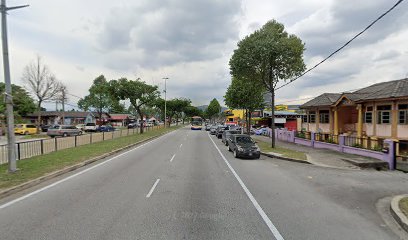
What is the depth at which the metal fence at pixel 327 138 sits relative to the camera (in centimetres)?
2130

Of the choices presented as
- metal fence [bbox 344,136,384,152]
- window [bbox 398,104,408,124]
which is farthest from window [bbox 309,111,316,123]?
window [bbox 398,104,408,124]

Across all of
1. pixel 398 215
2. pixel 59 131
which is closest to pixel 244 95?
pixel 59 131

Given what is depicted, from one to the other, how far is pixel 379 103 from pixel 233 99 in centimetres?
1830

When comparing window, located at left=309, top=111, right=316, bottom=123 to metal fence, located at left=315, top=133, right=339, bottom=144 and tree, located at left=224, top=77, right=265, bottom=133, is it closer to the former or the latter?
metal fence, located at left=315, top=133, right=339, bottom=144

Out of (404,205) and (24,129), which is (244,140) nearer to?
(404,205)

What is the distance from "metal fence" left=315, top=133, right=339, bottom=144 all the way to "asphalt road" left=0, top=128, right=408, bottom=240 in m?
10.3

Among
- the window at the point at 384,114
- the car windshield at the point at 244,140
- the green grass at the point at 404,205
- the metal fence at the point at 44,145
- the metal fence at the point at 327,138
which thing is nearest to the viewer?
the green grass at the point at 404,205

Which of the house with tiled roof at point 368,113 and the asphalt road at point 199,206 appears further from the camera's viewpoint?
the house with tiled roof at point 368,113

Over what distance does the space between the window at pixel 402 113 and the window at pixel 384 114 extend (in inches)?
31.9

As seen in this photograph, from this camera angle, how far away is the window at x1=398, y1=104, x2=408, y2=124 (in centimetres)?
1795

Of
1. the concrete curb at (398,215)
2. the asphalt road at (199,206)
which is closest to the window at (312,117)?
the asphalt road at (199,206)

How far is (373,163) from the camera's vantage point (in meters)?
13.9

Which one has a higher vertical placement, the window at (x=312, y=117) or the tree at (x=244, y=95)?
the tree at (x=244, y=95)

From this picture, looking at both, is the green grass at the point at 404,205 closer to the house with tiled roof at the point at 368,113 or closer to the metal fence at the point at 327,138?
the house with tiled roof at the point at 368,113
